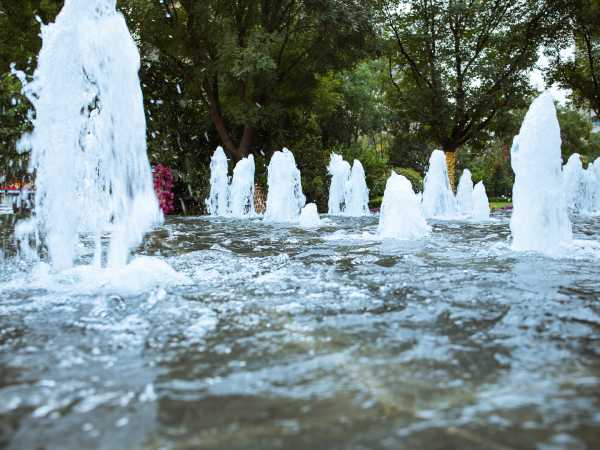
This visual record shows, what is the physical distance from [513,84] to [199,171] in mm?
13260

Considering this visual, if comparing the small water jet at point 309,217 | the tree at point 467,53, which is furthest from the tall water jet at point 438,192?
the small water jet at point 309,217

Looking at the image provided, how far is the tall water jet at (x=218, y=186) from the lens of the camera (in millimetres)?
15805

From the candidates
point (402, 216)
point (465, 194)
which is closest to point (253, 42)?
point (402, 216)

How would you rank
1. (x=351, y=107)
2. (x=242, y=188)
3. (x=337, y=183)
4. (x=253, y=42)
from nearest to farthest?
(x=253, y=42) < (x=242, y=188) < (x=337, y=183) < (x=351, y=107)

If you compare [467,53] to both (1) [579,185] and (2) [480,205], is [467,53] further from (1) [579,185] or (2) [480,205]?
(2) [480,205]

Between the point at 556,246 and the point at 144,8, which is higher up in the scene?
the point at 144,8

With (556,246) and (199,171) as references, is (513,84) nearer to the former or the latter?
(199,171)

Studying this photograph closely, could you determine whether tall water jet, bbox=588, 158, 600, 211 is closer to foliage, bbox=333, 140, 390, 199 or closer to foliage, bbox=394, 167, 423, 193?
foliage, bbox=394, 167, 423, 193

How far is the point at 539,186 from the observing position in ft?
18.5

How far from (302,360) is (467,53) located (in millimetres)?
20569

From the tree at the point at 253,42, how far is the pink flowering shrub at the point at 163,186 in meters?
2.89

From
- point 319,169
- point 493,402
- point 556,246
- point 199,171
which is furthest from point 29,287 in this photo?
point 319,169

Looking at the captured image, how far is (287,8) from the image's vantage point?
613 inches

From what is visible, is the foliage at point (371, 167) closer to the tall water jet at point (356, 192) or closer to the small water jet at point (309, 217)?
the tall water jet at point (356, 192)
